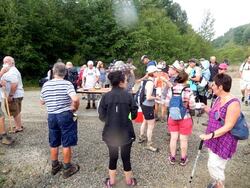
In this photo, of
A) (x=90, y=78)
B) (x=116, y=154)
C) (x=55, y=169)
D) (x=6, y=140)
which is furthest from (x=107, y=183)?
(x=90, y=78)

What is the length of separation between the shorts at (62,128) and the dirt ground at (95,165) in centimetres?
61

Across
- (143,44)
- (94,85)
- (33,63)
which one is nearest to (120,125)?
(94,85)

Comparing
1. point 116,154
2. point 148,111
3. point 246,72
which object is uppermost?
point 246,72

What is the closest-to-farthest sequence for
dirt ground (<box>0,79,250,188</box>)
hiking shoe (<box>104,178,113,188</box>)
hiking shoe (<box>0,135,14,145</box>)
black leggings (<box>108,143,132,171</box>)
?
black leggings (<box>108,143,132,171</box>) → hiking shoe (<box>104,178,113,188</box>) → dirt ground (<box>0,79,250,188</box>) → hiking shoe (<box>0,135,14,145</box>)

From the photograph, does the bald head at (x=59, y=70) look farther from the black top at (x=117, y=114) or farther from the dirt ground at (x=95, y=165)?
the dirt ground at (x=95, y=165)

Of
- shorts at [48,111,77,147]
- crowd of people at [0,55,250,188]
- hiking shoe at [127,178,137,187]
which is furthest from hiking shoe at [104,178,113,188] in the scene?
shorts at [48,111,77,147]

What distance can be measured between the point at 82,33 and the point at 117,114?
2145 centimetres

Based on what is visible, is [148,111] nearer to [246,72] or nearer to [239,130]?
[239,130]

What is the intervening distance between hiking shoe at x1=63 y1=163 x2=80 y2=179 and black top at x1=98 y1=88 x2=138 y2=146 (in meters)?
1.10

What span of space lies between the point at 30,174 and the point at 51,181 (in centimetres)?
50

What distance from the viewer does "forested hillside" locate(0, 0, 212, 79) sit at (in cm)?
2039

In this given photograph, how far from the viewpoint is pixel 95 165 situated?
223 inches

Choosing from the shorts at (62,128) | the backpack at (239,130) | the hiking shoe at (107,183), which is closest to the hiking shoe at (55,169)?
the shorts at (62,128)

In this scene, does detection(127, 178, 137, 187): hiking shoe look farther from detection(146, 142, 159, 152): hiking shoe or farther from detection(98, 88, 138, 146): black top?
detection(146, 142, 159, 152): hiking shoe
